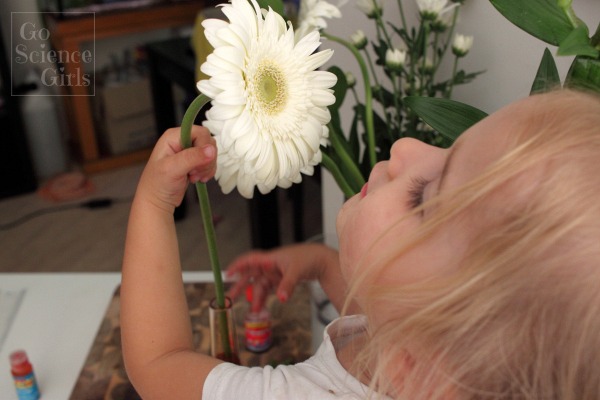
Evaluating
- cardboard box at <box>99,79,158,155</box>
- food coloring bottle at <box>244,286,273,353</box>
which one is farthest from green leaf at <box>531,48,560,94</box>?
cardboard box at <box>99,79,158,155</box>

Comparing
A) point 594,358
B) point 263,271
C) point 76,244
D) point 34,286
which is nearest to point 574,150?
point 594,358

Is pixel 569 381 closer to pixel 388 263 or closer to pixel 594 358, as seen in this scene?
pixel 594 358

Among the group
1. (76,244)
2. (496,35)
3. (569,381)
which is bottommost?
(76,244)

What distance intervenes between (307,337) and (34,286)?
430 millimetres

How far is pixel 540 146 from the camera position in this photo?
18.1 inches

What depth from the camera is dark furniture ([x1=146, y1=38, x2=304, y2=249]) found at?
5.32ft

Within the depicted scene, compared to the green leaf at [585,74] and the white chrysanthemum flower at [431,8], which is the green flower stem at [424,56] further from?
the green leaf at [585,74]

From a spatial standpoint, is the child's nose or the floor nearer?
the child's nose

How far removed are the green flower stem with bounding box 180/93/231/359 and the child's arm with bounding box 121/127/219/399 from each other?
1.7 inches

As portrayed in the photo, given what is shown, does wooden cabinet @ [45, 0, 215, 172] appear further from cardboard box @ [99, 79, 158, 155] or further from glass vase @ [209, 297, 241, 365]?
glass vase @ [209, 297, 241, 365]

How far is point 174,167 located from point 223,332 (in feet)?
0.65

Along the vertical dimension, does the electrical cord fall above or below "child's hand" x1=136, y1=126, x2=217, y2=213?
below

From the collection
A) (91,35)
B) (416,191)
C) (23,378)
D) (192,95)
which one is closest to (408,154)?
(416,191)

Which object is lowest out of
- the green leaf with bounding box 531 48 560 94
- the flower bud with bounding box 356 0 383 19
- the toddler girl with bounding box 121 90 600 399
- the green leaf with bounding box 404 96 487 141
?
the toddler girl with bounding box 121 90 600 399
